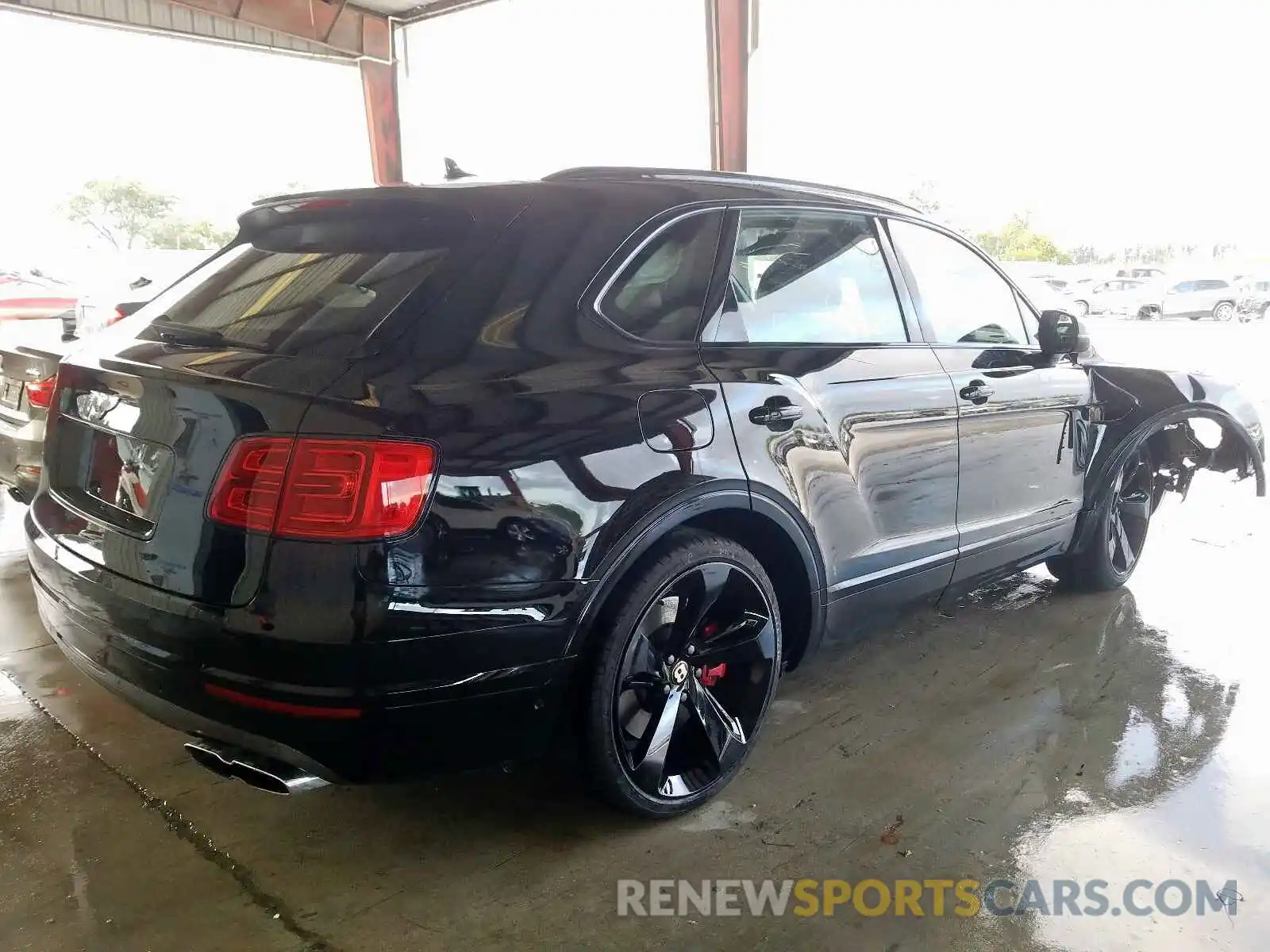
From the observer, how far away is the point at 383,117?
16.8 metres

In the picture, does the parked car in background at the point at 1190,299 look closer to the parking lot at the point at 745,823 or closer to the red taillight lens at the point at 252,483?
the parking lot at the point at 745,823

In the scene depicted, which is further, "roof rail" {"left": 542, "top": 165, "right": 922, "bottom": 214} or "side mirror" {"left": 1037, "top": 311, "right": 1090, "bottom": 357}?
"side mirror" {"left": 1037, "top": 311, "right": 1090, "bottom": 357}

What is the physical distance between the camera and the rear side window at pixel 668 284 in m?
2.12

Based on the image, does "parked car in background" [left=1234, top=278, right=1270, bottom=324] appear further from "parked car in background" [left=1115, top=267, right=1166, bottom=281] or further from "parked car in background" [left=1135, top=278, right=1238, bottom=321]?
"parked car in background" [left=1115, top=267, right=1166, bottom=281]

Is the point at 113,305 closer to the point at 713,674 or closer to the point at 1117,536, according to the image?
the point at 713,674

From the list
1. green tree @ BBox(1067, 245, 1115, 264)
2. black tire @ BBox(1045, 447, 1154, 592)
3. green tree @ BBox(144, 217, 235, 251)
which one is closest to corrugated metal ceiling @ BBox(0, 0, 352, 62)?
green tree @ BBox(144, 217, 235, 251)

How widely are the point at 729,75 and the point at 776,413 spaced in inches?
369

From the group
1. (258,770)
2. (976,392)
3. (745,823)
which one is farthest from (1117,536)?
(258,770)

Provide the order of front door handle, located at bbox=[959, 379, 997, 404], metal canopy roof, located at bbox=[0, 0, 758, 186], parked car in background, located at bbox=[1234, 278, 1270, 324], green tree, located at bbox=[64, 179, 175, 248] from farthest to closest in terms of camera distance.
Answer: green tree, located at bbox=[64, 179, 175, 248]
parked car in background, located at bbox=[1234, 278, 1270, 324]
metal canopy roof, located at bbox=[0, 0, 758, 186]
front door handle, located at bbox=[959, 379, 997, 404]

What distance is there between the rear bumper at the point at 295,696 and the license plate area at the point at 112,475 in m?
0.12

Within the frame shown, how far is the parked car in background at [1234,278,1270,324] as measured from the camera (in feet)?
58.8

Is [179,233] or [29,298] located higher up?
[179,233]

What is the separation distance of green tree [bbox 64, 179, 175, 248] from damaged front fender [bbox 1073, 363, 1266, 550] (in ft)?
63.3

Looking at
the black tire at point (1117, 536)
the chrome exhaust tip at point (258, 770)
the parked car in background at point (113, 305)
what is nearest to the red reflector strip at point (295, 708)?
the chrome exhaust tip at point (258, 770)
